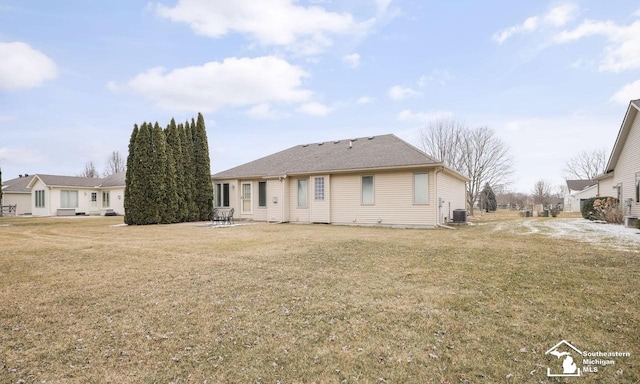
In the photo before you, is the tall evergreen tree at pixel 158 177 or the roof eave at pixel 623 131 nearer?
the roof eave at pixel 623 131

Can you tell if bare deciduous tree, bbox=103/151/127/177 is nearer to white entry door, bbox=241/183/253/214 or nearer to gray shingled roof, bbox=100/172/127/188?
gray shingled roof, bbox=100/172/127/188

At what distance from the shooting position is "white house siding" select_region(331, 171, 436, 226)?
14.6m

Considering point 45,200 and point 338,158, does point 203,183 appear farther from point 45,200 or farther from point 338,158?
point 45,200

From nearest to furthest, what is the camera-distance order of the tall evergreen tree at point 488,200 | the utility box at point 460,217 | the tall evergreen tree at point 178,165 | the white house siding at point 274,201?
the utility box at point 460,217, the white house siding at point 274,201, the tall evergreen tree at point 178,165, the tall evergreen tree at point 488,200

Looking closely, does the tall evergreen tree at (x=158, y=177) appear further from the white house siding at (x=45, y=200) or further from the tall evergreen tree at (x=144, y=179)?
the white house siding at (x=45, y=200)

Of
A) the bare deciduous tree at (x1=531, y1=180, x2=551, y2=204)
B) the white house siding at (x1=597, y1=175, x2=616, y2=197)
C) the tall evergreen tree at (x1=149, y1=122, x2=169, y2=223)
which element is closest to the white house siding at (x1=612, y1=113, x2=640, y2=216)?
the white house siding at (x1=597, y1=175, x2=616, y2=197)

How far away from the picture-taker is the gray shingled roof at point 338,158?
15.0m

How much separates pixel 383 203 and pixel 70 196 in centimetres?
3237

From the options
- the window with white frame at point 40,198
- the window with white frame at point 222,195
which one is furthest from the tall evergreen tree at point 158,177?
the window with white frame at point 40,198

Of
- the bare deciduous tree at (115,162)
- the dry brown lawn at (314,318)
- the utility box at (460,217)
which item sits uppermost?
the bare deciduous tree at (115,162)

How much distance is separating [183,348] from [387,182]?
13.1m

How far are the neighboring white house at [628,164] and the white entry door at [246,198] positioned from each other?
1907 centimetres

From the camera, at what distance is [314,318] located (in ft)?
12.4

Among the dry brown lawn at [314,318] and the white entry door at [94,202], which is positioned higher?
the white entry door at [94,202]
